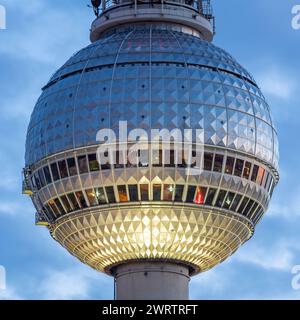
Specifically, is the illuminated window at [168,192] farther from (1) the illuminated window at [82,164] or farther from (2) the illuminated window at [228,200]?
(1) the illuminated window at [82,164]

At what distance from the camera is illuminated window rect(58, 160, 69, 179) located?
88.9 meters

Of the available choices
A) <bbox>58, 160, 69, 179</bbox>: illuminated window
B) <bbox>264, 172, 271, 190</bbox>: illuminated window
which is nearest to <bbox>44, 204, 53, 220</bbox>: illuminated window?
<bbox>58, 160, 69, 179</bbox>: illuminated window

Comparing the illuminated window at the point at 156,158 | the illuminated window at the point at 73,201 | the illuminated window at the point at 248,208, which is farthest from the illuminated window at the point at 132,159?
the illuminated window at the point at 248,208

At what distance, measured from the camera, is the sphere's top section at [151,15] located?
94.6m

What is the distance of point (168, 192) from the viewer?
3430 inches

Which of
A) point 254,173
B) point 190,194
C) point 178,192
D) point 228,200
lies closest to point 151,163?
point 178,192

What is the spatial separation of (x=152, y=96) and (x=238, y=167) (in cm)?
728

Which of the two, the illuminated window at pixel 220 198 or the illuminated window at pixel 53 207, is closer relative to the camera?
the illuminated window at pixel 220 198

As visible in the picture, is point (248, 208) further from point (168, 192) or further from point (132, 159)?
point (132, 159)

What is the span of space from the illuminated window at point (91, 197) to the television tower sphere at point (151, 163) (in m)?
0.09
